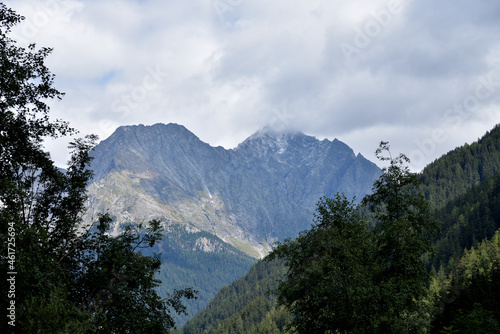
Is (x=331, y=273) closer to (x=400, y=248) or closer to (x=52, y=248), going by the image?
(x=400, y=248)

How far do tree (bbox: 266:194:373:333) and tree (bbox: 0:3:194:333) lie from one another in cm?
820

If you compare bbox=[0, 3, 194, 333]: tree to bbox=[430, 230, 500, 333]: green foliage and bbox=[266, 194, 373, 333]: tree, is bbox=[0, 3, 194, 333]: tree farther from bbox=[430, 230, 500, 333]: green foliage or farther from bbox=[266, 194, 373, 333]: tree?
bbox=[430, 230, 500, 333]: green foliage

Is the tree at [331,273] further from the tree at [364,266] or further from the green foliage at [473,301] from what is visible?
the green foliage at [473,301]

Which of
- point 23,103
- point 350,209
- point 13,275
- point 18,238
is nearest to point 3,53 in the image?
point 23,103

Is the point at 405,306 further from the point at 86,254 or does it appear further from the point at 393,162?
the point at 86,254

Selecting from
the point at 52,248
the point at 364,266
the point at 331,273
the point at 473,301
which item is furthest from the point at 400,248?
the point at 473,301

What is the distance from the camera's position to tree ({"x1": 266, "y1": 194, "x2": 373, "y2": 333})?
26312mm

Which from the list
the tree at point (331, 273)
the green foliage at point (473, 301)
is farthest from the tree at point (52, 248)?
the green foliage at point (473, 301)

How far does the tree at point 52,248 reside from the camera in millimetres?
19031

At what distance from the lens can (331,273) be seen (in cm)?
2669

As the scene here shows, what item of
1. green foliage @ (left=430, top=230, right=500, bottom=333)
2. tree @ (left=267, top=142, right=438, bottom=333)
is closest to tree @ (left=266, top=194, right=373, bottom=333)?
tree @ (left=267, top=142, right=438, bottom=333)

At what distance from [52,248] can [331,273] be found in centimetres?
1775

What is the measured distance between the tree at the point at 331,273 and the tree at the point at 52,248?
8201 millimetres

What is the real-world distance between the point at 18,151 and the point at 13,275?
6438mm
